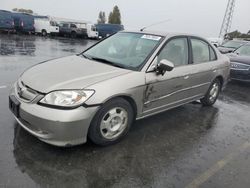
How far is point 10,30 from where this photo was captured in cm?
2430

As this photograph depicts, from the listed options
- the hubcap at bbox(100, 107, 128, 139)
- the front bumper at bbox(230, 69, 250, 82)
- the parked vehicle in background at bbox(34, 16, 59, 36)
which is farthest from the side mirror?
the parked vehicle in background at bbox(34, 16, 59, 36)

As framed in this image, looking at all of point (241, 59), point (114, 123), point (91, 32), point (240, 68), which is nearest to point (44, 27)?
point (91, 32)

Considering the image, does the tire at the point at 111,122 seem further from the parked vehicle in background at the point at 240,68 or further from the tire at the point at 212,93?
the parked vehicle in background at the point at 240,68

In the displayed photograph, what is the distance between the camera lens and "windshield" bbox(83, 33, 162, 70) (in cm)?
396

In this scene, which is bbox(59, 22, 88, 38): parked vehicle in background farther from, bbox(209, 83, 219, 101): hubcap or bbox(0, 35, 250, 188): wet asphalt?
bbox(0, 35, 250, 188): wet asphalt

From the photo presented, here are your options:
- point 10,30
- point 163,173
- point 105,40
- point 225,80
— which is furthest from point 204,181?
point 10,30

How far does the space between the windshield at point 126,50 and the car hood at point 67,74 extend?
245 millimetres

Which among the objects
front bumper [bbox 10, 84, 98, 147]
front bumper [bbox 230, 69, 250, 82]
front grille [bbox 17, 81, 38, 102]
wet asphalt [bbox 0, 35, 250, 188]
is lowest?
wet asphalt [bbox 0, 35, 250, 188]

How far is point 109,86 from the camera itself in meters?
3.30

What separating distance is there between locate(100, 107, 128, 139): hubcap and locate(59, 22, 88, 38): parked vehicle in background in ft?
88.5

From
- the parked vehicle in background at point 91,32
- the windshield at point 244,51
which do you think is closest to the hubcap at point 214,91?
the windshield at point 244,51

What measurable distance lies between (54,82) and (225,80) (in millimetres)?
4362

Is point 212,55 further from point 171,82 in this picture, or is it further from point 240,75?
point 240,75

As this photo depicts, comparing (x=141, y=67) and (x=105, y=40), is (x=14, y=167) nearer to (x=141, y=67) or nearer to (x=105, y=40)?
(x=141, y=67)
